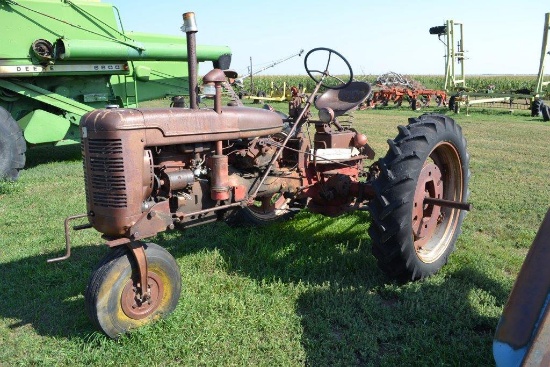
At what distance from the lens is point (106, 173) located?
9.14 feet

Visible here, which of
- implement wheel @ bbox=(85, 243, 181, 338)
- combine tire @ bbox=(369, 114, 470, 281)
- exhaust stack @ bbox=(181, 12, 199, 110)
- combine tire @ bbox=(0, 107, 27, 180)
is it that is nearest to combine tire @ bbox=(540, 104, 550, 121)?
combine tire @ bbox=(369, 114, 470, 281)

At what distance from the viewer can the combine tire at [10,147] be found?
6.92 metres

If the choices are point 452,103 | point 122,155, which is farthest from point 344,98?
point 452,103

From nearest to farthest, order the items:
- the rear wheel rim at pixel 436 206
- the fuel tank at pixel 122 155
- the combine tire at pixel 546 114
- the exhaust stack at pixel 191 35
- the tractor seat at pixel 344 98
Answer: the fuel tank at pixel 122 155
the exhaust stack at pixel 191 35
the rear wheel rim at pixel 436 206
the tractor seat at pixel 344 98
the combine tire at pixel 546 114

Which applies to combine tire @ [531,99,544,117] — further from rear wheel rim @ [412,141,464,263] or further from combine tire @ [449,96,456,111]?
rear wheel rim @ [412,141,464,263]

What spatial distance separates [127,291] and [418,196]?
2.19 m

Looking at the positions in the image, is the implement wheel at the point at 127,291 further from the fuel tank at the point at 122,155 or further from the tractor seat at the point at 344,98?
the tractor seat at the point at 344,98

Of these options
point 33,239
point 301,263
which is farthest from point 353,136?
point 33,239

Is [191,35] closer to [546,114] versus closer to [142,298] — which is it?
[142,298]

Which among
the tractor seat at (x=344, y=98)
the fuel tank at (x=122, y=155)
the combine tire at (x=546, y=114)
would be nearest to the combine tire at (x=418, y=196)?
the tractor seat at (x=344, y=98)

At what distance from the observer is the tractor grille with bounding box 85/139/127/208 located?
2.75m

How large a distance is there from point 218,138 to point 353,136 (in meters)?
1.74

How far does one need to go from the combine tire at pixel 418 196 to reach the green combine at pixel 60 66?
13.9 feet

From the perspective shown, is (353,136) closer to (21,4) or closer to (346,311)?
(346,311)
